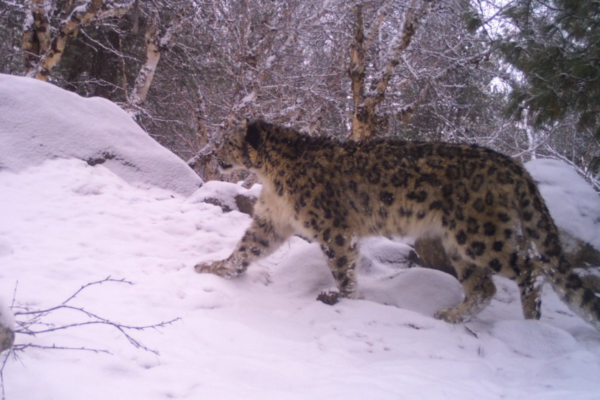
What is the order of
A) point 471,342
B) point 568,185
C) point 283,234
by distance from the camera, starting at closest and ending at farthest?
point 471,342 → point 283,234 → point 568,185

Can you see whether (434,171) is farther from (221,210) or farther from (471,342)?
(221,210)

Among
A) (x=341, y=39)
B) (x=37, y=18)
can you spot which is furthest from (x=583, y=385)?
(x=37, y=18)

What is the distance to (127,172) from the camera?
7695 millimetres

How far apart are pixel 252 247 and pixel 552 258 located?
11.0 ft

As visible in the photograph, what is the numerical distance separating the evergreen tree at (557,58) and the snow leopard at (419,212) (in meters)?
2.43

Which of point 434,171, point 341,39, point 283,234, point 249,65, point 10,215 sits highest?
point 341,39

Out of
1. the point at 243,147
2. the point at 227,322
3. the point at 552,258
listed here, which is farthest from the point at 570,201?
the point at 227,322

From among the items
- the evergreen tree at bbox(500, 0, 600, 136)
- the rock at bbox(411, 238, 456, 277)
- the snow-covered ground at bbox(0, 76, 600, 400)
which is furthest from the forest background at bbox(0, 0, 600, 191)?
the snow-covered ground at bbox(0, 76, 600, 400)

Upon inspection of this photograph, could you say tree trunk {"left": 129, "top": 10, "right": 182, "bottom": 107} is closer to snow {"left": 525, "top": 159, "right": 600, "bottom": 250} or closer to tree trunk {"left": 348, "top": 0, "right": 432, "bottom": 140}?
tree trunk {"left": 348, "top": 0, "right": 432, "bottom": 140}

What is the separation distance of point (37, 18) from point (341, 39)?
8.14m

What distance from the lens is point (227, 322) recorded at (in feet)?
12.8

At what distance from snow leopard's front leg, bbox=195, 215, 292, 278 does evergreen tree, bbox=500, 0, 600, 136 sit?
4474 mm

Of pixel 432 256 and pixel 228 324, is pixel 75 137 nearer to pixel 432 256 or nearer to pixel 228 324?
pixel 228 324

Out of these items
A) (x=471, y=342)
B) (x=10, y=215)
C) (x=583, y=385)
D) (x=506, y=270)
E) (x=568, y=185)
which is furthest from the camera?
(x=568, y=185)
